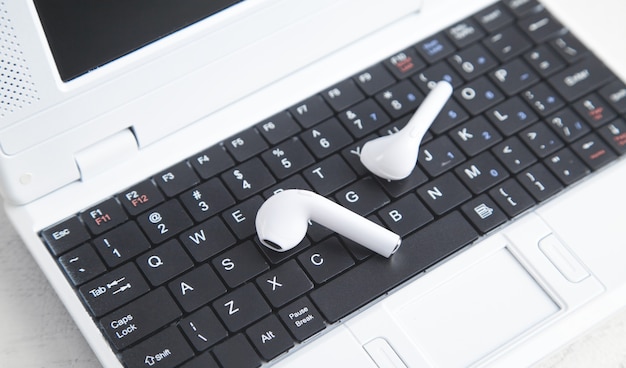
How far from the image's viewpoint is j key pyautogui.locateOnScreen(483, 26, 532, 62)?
2.32 feet

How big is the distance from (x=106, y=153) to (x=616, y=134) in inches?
15.2

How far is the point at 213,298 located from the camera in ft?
1.94

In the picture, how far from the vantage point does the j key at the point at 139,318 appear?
0.58 meters

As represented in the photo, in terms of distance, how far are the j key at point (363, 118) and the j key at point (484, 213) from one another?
3.7 inches

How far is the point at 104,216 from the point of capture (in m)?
0.62

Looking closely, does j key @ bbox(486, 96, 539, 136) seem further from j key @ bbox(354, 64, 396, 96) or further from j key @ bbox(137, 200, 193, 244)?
j key @ bbox(137, 200, 193, 244)

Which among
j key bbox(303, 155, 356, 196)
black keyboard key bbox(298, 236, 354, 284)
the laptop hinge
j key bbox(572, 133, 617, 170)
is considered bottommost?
j key bbox(572, 133, 617, 170)

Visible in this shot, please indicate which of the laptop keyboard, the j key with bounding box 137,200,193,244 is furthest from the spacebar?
the j key with bounding box 137,200,193,244

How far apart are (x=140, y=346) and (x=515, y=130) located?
0.32 m

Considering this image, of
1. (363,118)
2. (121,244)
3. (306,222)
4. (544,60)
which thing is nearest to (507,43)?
(544,60)

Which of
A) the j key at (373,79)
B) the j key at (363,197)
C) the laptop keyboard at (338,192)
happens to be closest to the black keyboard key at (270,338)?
the laptop keyboard at (338,192)

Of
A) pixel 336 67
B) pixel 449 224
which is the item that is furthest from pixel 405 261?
pixel 336 67

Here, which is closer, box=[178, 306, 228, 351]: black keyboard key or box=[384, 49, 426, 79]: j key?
box=[178, 306, 228, 351]: black keyboard key

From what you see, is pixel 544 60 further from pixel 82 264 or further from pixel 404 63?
pixel 82 264
